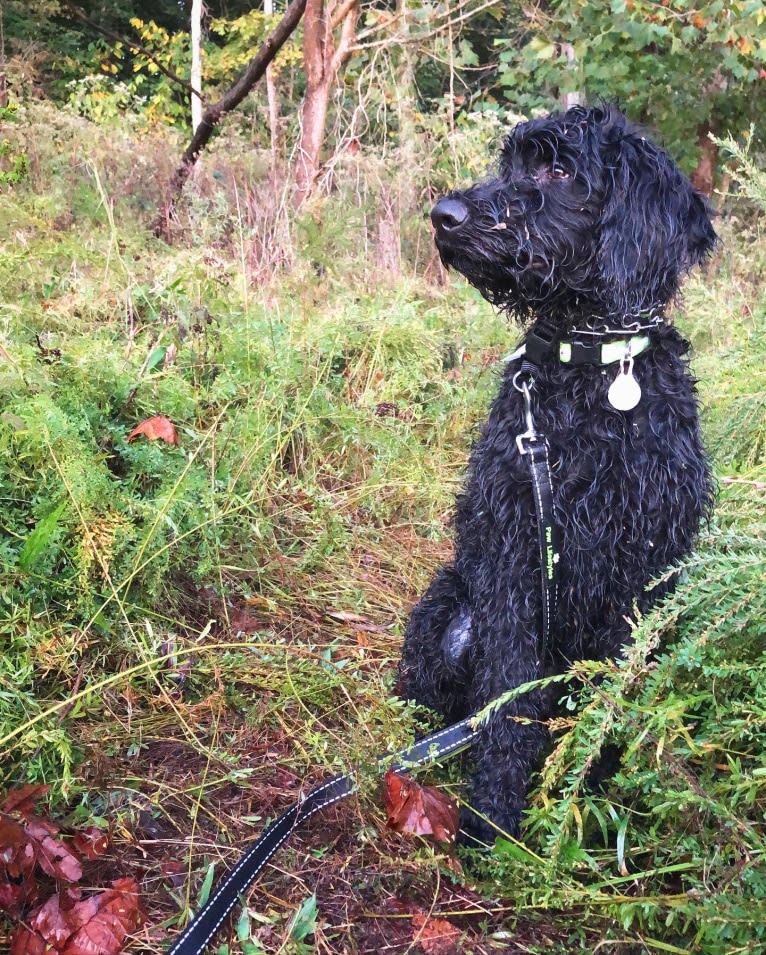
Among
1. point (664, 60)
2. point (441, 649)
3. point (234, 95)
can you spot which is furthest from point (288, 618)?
point (664, 60)

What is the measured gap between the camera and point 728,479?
106 inches

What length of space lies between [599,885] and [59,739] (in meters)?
1.22

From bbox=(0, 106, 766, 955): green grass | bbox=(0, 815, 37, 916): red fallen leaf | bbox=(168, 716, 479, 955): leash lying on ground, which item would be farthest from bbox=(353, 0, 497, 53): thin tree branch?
bbox=(0, 815, 37, 916): red fallen leaf

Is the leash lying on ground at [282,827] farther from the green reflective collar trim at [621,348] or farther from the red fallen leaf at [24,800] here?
the green reflective collar trim at [621,348]

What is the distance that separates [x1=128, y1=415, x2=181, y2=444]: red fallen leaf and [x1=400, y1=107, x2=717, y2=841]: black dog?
3.85 feet

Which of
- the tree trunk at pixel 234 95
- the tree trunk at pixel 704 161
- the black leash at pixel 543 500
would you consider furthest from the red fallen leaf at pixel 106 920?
the tree trunk at pixel 704 161

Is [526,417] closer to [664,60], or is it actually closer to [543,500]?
[543,500]

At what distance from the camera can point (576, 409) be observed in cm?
202

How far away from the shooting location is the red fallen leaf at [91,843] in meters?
1.74

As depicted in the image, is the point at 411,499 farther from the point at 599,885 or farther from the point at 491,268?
the point at 599,885

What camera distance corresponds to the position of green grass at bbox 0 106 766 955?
67.4 inches

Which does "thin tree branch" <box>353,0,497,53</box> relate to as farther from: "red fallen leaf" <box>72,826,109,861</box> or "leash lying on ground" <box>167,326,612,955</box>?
"red fallen leaf" <box>72,826,109,861</box>

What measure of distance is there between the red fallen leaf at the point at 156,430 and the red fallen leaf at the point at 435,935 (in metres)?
1.70

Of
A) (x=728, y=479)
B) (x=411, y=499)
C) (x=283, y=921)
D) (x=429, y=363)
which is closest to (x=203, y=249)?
(x=429, y=363)
